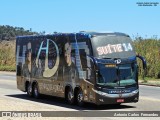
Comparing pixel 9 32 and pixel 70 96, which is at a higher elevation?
pixel 9 32

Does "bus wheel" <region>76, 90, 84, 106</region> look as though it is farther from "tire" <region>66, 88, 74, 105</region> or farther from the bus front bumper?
the bus front bumper

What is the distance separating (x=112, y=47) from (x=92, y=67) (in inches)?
47.8

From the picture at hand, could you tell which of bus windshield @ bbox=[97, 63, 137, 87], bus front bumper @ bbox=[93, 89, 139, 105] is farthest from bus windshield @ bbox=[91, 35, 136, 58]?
bus front bumper @ bbox=[93, 89, 139, 105]

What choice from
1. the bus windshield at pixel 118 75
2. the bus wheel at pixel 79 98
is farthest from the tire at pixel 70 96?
the bus windshield at pixel 118 75

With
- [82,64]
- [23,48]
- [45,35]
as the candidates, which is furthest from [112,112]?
[23,48]

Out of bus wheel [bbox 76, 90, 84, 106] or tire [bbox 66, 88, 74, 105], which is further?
tire [bbox 66, 88, 74, 105]

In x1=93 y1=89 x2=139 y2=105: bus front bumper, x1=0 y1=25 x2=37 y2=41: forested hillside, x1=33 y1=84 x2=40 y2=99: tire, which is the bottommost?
x1=33 y1=84 x2=40 y2=99: tire

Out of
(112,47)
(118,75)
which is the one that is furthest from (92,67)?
(112,47)

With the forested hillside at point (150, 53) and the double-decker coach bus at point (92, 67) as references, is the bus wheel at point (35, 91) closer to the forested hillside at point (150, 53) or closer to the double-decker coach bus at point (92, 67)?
the double-decker coach bus at point (92, 67)

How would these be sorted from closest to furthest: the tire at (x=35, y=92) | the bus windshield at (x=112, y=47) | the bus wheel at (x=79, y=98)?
the bus windshield at (x=112, y=47) < the bus wheel at (x=79, y=98) < the tire at (x=35, y=92)

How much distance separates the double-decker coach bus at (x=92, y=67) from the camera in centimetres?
1900

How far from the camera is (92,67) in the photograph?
62.5 ft

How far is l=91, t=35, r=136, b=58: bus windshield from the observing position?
62.8 ft

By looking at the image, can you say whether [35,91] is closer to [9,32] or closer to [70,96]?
[70,96]
